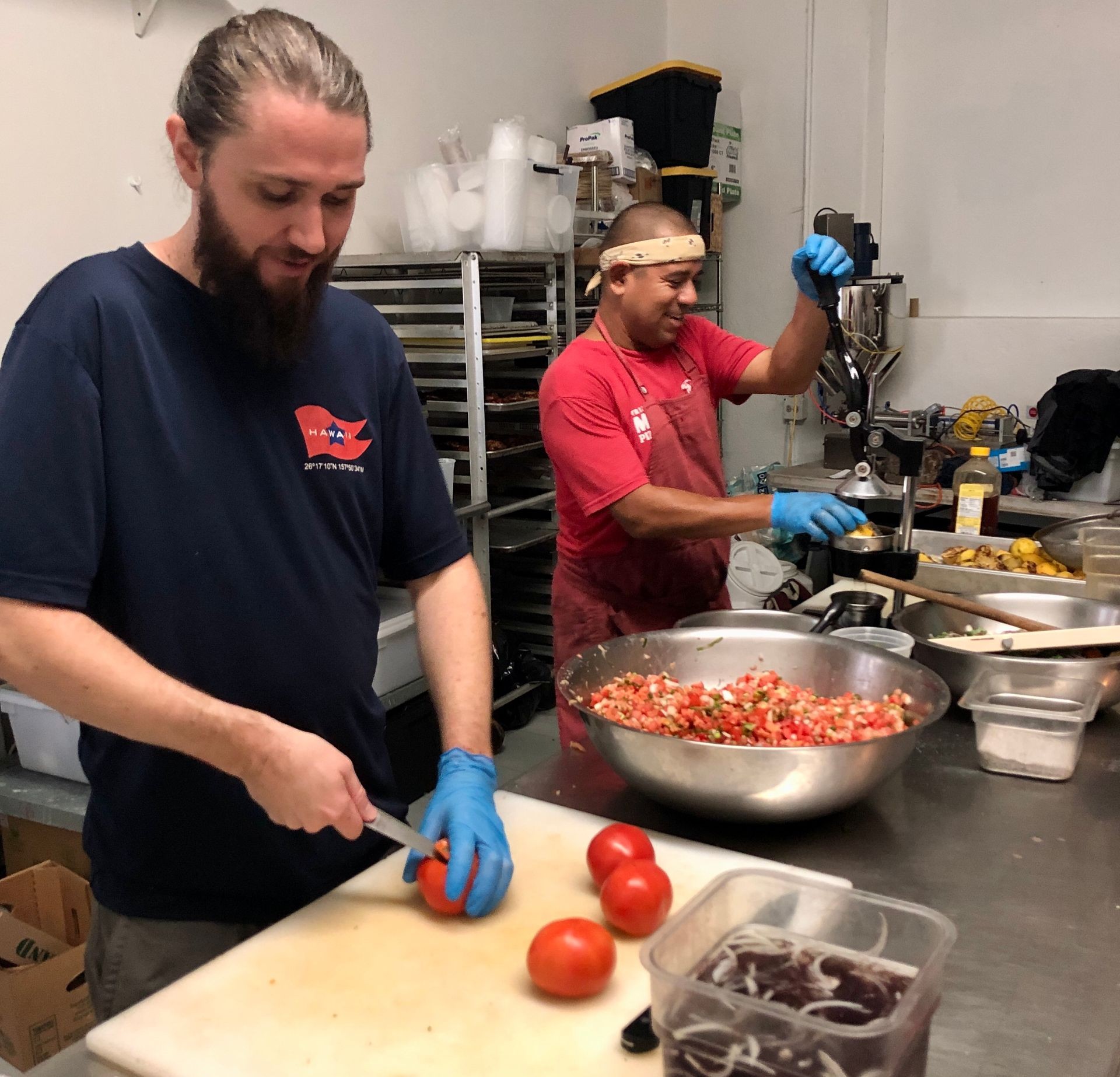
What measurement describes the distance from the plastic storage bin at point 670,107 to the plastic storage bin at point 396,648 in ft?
8.03

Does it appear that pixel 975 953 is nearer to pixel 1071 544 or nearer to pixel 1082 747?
pixel 1082 747

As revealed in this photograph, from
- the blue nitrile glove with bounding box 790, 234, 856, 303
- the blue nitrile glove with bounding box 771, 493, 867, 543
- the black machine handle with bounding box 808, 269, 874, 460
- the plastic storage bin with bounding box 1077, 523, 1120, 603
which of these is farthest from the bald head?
the plastic storage bin with bounding box 1077, 523, 1120, 603

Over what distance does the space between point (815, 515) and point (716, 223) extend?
3.33 m

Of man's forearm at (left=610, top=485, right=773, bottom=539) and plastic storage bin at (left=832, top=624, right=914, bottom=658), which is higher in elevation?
man's forearm at (left=610, top=485, right=773, bottom=539)

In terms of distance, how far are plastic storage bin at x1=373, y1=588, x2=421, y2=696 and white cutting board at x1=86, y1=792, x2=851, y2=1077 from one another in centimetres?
201

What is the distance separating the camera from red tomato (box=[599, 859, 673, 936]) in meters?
1.09

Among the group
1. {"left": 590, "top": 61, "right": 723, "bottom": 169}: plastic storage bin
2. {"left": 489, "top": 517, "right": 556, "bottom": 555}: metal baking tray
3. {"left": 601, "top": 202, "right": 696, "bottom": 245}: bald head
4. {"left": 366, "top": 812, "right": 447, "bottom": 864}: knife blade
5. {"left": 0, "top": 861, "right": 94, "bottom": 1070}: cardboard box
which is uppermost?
{"left": 590, "top": 61, "right": 723, "bottom": 169}: plastic storage bin

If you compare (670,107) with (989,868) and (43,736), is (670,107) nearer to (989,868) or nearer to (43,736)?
(43,736)

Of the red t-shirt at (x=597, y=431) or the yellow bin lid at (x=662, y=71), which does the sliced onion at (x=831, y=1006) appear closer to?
the red t-shirt at (x=597, y=431)

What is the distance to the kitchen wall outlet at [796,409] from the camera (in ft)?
16.8

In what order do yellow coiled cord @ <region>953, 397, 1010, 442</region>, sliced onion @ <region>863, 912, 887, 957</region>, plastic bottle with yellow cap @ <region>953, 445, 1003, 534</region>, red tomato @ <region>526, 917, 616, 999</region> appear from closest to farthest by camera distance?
sliced onion @ <region>863, 912, 887, 957</region>, red tomato @ <region>526, 917, 616, 999</region>, plastic bottle with yellow cap @ <region>953, 445, 1003, 534</region>, yellow coiled cord @ <region>953, 397, 1010, 442</region>

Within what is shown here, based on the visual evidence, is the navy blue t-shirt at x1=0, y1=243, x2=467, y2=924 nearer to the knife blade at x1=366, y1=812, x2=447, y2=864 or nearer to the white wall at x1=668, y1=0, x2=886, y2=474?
the knife blade at x1=366, y1=812, x2=447, y2=864

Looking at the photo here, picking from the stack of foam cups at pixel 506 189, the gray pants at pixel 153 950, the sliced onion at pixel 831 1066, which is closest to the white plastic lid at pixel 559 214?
the stack of foam cups at pixel 506 189

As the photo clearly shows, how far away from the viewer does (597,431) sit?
2.29 metres
